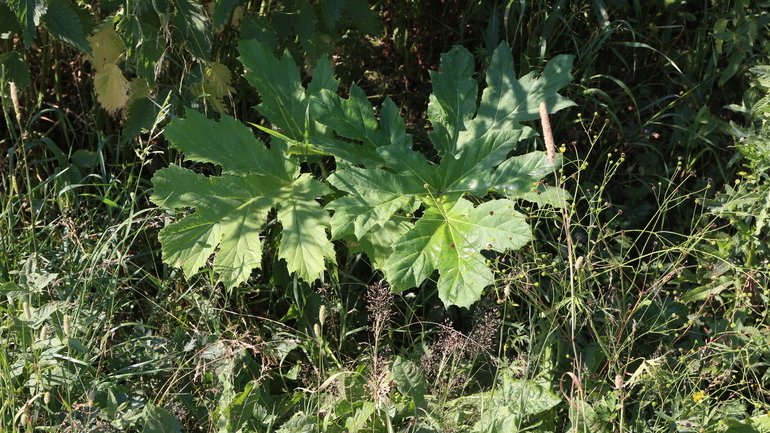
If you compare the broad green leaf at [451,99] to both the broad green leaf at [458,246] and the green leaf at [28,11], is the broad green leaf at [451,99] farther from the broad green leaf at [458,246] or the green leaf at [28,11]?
the green leaf at [28,11]

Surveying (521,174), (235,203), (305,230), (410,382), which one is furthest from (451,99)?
(410,382)

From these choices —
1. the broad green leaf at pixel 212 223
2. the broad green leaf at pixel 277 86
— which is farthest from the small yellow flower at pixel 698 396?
the broad green leaf at pixel 277 86

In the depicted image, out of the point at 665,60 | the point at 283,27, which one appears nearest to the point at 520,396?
the point at 283,27

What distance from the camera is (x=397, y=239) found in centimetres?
224

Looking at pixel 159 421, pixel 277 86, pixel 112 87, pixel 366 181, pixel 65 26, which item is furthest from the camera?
pixel 112 87

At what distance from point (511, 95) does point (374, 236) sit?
684mm

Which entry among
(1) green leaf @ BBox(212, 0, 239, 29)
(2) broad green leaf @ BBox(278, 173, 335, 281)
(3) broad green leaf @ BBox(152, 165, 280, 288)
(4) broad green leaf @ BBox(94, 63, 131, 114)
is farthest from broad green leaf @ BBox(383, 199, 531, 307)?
(4) broad green leaf @ BBox(94, 63, 131, 114)

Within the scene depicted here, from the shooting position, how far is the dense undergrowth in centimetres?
222

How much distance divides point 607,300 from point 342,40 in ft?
4.93

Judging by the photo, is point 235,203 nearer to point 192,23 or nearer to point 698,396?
point 192,23

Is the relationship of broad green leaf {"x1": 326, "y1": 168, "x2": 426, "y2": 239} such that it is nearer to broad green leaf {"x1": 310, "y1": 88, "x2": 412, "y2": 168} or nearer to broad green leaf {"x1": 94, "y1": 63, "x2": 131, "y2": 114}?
broad green leaf {"x1": 310, "y1": 88, "x2": 412, "y2": 168}

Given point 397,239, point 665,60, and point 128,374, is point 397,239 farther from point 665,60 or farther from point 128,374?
point 665,60

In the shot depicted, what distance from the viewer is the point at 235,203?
8.07 ft

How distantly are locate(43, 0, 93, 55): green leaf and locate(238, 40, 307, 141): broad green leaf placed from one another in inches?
19.9
